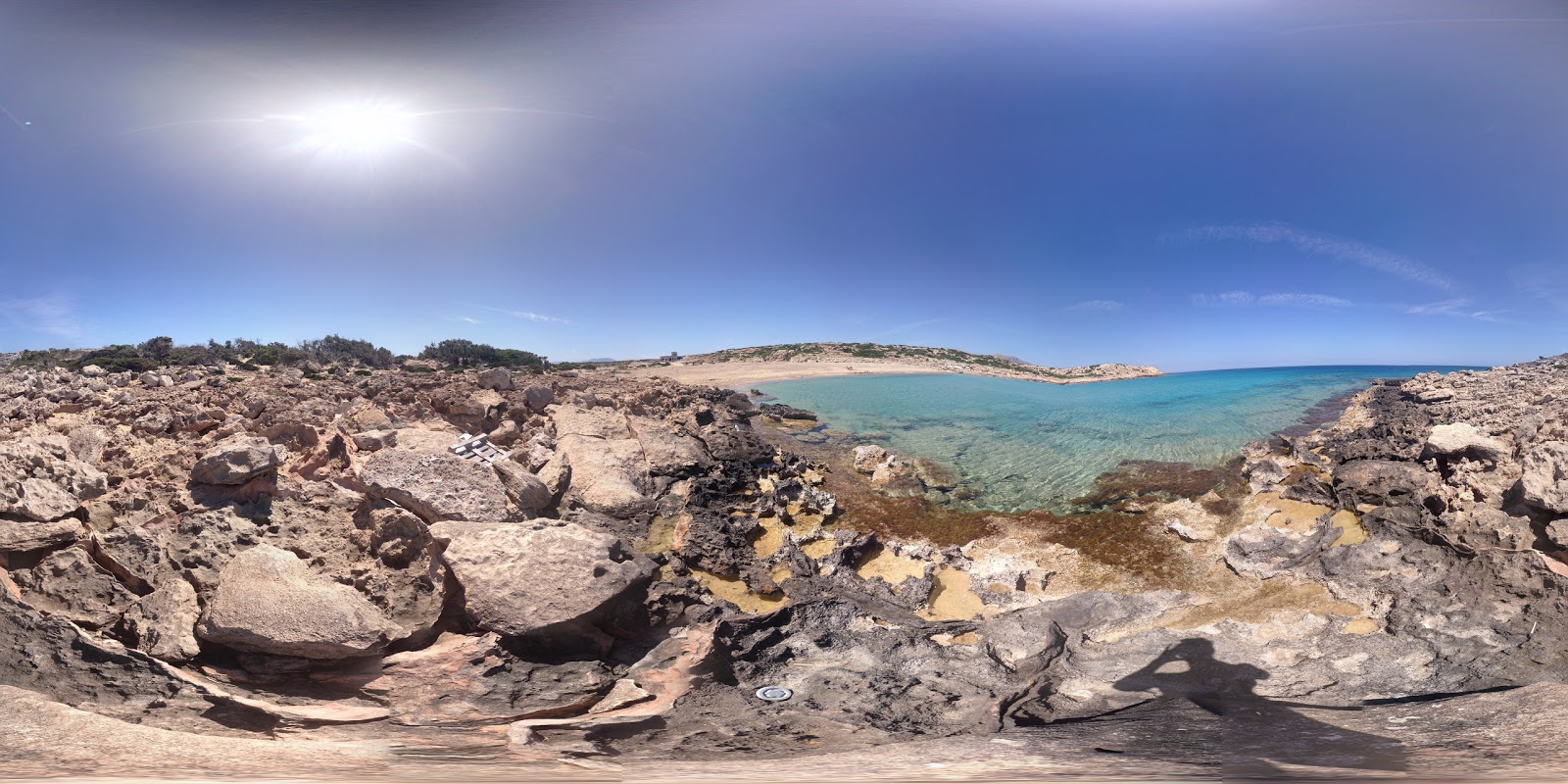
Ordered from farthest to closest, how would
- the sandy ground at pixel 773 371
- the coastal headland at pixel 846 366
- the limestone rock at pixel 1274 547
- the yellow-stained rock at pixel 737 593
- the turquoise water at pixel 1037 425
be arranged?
the coastal headland at pixel 846 366
the sandy ground at pixel 773 371
the turquoise water at pixel 1037 425
the limestone rock at pixel 1274 547
the yellow-stained rock at pixel 737 593

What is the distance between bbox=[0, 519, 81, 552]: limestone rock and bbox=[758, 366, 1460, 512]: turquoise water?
9.51m

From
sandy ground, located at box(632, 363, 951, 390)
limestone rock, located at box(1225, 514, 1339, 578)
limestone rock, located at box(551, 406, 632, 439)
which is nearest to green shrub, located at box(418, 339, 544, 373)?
sandy ground, located at box(632, 363, 951, 390)

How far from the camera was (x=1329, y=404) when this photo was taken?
798 inches

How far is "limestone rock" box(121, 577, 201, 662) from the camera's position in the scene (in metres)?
2.62

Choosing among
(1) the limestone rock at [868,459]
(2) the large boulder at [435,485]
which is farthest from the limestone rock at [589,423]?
(1) the limestone rock at [868,459]

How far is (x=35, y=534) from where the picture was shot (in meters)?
2.83

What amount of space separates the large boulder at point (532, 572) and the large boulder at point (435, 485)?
577mm

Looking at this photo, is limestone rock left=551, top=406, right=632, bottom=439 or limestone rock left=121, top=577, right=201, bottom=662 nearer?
limestone rock left=121, top=577, right=201, bottom=662

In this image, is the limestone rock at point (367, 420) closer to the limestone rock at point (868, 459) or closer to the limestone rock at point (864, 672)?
the limestone rock at point (864, 672)

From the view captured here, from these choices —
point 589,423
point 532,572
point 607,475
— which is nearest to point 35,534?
point 532,572

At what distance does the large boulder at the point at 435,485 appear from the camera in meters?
4.40

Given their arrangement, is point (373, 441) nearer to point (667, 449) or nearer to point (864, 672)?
point (667, 449)

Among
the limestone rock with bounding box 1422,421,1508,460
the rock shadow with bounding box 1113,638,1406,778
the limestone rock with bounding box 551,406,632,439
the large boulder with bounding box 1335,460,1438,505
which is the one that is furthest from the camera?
the limestone rock with bounding box 551,406,632,439

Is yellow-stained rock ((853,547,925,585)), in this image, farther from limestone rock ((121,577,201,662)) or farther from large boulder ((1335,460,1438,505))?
large boulder ((1335,460,1438,505))
